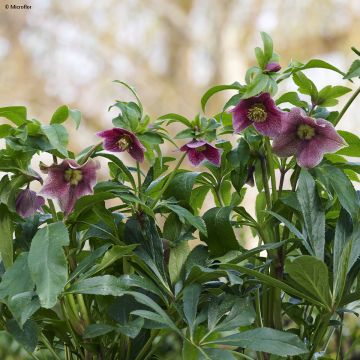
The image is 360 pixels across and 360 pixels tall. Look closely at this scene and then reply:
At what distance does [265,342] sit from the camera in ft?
1.56

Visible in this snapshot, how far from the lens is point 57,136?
0.53 m

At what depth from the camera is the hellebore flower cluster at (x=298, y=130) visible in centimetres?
55

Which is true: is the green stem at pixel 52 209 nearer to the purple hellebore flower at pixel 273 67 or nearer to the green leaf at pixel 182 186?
the green leaf at pixel 182 186

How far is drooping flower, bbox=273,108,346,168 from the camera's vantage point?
1.81ft

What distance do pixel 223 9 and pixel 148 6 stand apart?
2.20 ft

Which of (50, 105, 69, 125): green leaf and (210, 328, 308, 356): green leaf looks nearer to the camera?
(210, 328, 308, 356): green leaf

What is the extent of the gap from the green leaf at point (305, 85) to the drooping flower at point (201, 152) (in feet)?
0.31

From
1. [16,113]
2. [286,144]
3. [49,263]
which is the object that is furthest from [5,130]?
[286,144]

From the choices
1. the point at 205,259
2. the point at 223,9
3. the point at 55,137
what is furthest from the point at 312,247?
the point at 223,9

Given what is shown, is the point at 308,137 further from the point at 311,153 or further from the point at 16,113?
the point at 16,113

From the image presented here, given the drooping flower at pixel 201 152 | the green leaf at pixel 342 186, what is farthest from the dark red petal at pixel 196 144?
the green leaf at pixel 342 186

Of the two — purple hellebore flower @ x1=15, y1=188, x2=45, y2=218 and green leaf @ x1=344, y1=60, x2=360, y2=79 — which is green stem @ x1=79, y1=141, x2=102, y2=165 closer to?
purple hellebore flower @ x1=15, y1=188, x2=45, y2=218

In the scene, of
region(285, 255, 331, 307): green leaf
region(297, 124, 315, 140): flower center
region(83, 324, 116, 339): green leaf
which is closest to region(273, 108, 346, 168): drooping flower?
region(297, 124, 315, 140): flower center

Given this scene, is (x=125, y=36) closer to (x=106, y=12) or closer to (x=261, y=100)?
(x=106, y=12)
